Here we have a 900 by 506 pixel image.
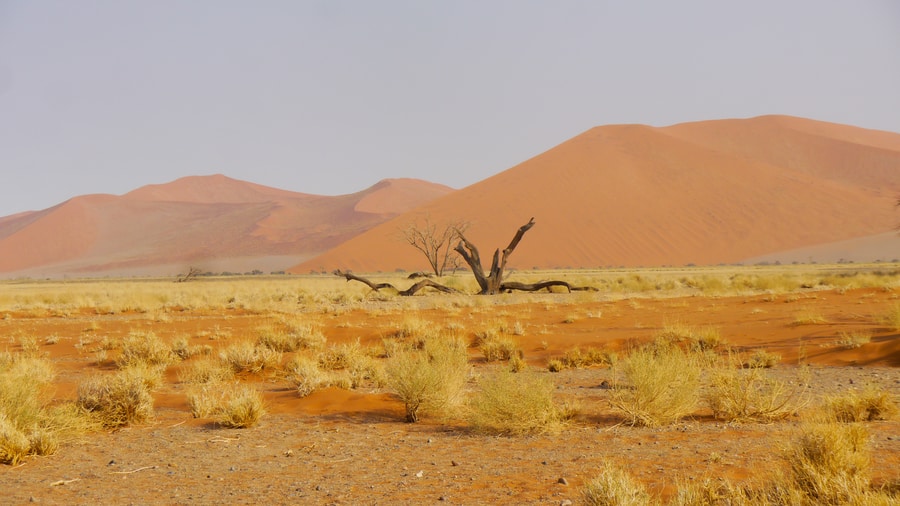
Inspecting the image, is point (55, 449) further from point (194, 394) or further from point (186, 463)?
point (194, 394)

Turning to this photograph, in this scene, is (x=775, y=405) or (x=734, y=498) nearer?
(x=734, y=498)

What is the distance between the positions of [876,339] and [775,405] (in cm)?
699

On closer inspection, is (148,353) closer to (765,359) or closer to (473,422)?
(473,422)

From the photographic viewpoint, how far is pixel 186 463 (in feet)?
23.1

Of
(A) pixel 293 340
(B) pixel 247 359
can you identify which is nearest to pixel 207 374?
(B) pixel 247 359

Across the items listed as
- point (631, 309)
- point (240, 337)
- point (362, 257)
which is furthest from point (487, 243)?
point (240, 337)

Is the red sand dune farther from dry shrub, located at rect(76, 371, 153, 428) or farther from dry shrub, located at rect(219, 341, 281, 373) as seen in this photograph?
dry shrub, located at rect(76, 371, 153, 428)

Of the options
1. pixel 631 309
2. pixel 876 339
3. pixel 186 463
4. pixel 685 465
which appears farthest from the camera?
pixel 631 309

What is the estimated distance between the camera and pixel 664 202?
282 feet

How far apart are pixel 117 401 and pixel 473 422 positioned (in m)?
4.56

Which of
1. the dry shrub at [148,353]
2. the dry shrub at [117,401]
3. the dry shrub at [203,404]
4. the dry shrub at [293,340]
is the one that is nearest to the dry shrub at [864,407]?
the dry shrub at [203,404]

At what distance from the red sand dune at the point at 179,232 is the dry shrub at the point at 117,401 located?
11176 cm

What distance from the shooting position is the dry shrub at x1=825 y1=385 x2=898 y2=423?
7.10m

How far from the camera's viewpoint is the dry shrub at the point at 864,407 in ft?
23.3
